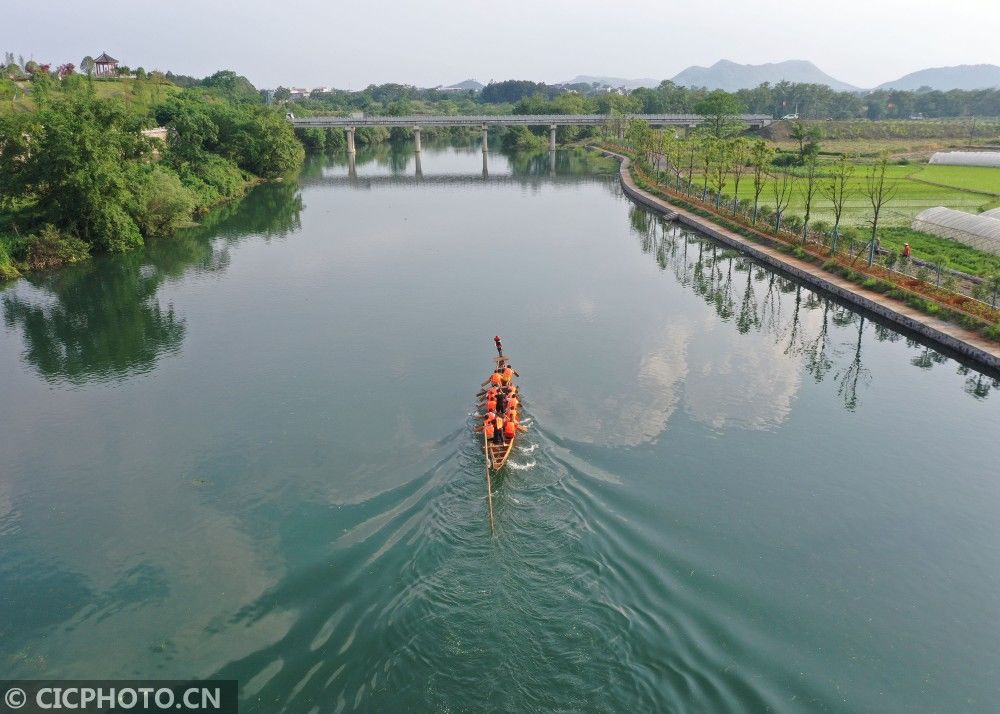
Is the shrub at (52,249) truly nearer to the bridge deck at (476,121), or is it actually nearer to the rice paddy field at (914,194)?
the rice paddy field at (914,194)

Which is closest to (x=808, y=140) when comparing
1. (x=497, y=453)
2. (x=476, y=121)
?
(x=476, y=121)

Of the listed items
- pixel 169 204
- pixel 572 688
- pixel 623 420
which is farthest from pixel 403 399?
pixel 169 204

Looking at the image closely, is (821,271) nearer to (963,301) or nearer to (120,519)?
(963,301)

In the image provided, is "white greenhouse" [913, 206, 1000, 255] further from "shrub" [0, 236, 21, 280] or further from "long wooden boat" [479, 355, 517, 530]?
"shrub" [0, 236, 21, 280]

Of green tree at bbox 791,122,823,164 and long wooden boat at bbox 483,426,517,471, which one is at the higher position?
green tree at bbox 791,122,823,164

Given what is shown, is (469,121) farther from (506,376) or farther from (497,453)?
(497,453)

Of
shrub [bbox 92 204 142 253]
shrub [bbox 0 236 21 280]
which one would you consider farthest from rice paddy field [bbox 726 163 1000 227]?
shrub [bbox 0 236 21 280]

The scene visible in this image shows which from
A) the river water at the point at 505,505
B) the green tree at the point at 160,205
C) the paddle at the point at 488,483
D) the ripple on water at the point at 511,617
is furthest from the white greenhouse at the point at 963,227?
the green tree at the point at 160,205
